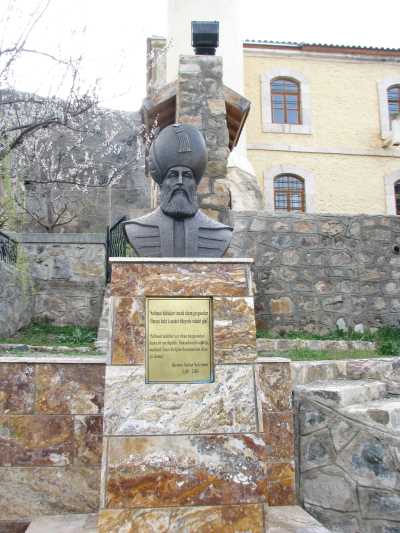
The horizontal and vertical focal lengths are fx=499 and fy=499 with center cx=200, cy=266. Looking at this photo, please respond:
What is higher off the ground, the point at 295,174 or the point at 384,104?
the point at 384,104

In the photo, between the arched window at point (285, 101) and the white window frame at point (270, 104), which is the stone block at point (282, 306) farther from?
the arched window at point (285, 101)

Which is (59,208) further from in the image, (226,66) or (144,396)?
(144,396)

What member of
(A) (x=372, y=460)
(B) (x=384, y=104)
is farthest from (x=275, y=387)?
(B) (x=384, y=104)

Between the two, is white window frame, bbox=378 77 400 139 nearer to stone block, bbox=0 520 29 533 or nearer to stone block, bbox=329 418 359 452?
stone block, bbox=329 418 359 452

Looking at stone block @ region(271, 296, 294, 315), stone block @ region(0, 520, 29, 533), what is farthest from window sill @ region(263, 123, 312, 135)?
stone block @ region(0, 520, 29, 533)

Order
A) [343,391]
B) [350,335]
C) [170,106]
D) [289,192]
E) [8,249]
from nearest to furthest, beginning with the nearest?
1. [343,391]
2. [170,106]
3. [350,335]
4. [8,249]
5. [289,192]

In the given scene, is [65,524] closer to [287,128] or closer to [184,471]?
[184,471]

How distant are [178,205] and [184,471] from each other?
5.52ft

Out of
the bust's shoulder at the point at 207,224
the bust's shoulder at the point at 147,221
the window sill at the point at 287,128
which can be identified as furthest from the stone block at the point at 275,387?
the window sill at the point at 287,128

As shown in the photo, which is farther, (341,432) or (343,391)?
(343,391)

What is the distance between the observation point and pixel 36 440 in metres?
3.18

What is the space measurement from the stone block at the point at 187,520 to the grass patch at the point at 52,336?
4163 millimetres

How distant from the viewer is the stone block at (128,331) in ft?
8.52

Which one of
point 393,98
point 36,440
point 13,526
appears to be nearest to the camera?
point 13,526
